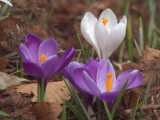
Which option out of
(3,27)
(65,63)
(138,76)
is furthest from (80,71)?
(3,27)

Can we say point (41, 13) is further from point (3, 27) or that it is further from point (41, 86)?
point (41, 86)

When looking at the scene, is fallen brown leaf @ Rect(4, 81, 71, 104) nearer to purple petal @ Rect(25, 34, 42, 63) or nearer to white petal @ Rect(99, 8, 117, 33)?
purple petal @ Rect(25, 34, 42, 63)

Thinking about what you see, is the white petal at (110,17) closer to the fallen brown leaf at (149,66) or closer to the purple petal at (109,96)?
the fallen brown leaf at (149,66)

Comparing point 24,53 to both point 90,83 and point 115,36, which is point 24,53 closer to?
point 90,83

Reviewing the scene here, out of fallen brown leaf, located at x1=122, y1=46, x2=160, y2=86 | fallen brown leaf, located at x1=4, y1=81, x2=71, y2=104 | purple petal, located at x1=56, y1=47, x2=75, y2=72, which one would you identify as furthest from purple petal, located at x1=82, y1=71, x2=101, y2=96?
fallen brown leaf, located at x1=122, y1=46, x2=160, y2=86

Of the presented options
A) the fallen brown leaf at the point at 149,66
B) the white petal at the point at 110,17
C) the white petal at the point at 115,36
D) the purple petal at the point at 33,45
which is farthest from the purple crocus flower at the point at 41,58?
the fallen brown leaf at the point at 149,66
